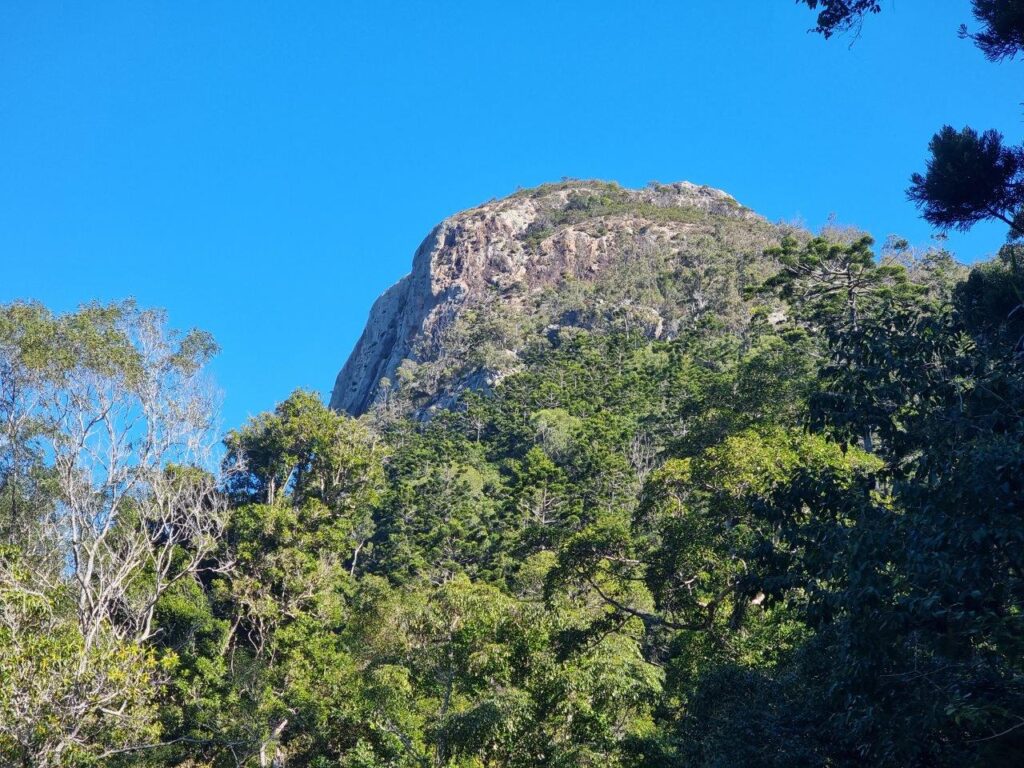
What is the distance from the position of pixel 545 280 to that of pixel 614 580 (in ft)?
223

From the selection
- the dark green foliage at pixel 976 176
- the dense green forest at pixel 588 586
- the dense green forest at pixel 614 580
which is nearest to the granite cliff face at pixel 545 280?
the dense green forest at pixel 588 586

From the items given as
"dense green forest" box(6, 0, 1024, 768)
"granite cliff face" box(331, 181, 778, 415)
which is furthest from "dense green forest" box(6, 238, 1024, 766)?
"granite cliff face" box(331, 181, 778, 415)

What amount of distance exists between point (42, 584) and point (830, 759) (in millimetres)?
8770

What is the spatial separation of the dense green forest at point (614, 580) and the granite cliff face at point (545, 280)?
3422cm

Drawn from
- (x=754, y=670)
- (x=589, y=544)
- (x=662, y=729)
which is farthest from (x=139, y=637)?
(x=754, y=670)

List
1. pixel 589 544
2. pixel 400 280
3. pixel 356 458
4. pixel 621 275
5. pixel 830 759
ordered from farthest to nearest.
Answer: pixel 400 280 < pixel 621 275 < pixel 356 458 < pixel 589 544 < pixel 830 759

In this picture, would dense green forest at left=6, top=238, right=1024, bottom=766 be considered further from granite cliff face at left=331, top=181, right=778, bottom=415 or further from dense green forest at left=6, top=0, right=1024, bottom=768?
granite cliff face at left=331, top=181, right=778, bottom=415

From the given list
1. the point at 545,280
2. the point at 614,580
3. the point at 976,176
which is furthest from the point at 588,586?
the point at 545,280

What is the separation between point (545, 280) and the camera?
79.0 metres

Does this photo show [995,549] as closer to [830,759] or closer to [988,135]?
[830,759]

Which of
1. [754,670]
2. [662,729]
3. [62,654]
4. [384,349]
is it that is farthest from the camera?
[384,349]

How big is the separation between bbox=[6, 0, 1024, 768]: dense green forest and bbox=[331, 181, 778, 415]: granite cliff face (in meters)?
34.2

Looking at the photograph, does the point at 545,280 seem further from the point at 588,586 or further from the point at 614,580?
the point at 614,580

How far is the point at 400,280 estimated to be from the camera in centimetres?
9606
